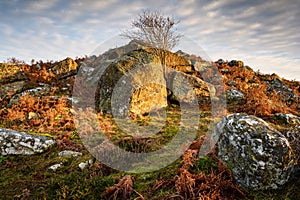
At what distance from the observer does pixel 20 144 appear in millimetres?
7590

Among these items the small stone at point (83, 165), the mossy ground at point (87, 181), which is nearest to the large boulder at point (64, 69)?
the mossy ground at point (87, 181)

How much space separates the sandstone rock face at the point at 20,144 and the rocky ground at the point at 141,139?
1.2 inches

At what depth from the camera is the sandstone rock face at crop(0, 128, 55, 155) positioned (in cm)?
746

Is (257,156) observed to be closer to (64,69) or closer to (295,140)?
(295,140)

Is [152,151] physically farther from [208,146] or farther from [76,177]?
[76,177]

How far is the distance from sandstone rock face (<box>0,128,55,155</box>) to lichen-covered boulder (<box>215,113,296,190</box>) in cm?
603

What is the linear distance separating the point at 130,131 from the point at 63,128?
2907 mm

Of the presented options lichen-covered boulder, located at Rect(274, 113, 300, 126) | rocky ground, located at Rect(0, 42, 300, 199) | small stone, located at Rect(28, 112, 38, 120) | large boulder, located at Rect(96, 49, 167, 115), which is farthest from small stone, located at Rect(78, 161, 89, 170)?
lichen-covered boulder, located at Rect(274, 113, 300, 126)

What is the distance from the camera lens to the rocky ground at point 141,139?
4488 mm

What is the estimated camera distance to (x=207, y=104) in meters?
13.8

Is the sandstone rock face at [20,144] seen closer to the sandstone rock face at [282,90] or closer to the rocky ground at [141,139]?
the rocky ground at [141,139]

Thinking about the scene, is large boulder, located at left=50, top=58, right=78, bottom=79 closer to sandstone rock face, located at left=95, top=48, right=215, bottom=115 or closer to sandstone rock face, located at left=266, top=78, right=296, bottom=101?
sandstone rock face, located at left=95, top=48, right=215, bottom=115

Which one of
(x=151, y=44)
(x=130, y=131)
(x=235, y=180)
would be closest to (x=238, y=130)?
(x=235, y=180)

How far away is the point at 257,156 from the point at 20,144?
23.5 feet
